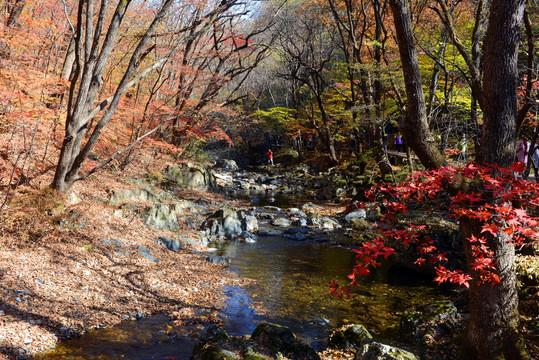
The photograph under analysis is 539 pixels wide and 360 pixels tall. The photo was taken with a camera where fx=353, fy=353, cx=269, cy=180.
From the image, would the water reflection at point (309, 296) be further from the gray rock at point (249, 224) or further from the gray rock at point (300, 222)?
the gray rock at point (300, 222)

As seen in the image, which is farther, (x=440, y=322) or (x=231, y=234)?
(x=231, y=234)

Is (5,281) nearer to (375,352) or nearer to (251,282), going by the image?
(251,282)

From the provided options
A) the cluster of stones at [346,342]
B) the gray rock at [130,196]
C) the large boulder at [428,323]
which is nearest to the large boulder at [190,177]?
the gray rock at [130,196]

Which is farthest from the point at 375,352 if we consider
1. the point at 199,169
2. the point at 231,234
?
the point at 199,169

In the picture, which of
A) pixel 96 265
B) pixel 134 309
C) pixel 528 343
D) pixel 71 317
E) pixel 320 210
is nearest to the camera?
pixel 528 343

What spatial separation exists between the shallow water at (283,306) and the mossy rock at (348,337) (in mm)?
211

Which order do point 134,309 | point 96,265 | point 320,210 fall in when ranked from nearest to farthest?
1. point 134,309
2. point 96,265
3. point 320,210

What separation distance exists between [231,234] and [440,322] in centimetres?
720

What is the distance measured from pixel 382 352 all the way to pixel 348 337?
105 centimetres

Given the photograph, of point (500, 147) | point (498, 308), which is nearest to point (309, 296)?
point (498, 308)

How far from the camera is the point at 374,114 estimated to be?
14.1 metres

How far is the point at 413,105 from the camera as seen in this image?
3773 mm

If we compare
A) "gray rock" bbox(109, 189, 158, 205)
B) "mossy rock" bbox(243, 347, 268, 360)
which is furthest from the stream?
"gray rock" bbox(109, 189, 158, 205)

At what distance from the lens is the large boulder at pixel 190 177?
16297 mm
